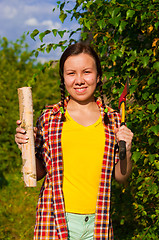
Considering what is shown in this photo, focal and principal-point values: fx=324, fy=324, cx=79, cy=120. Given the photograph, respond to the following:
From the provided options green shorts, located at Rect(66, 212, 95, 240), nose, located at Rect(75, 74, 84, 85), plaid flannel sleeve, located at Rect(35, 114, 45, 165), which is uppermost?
nose, located at Rect(75, 74, 84, 85)

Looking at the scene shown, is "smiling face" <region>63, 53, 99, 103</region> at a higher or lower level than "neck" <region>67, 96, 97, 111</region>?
higher

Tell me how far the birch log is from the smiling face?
1.02 ft

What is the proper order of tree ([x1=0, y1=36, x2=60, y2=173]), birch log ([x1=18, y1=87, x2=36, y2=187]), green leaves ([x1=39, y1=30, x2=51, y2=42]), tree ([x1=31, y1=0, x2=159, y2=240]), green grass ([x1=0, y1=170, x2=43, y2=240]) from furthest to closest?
1. tree ([x1=0, y1=36, x2=60, y2=173])
2. green grass ([x1=0, y1=170, x2=43, y2=240])
3. green leaves ([x1=39, y1=30, x2=51, y2=42])
4. tree ([x1=31, y1=0, x2=159, y2=240])
5. birch log ([x1=18, y1=87, x2=36, y2=187])

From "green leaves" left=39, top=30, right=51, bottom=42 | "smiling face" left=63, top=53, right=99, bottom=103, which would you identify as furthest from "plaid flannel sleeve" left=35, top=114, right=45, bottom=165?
"green leaves" left=39, top=30, right=51, bottom=42

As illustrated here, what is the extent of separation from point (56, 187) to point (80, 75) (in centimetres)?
71

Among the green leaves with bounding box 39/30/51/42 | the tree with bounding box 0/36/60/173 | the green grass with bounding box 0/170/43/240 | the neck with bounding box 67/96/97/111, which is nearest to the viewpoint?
the neck with bounding box 67/96/97/111

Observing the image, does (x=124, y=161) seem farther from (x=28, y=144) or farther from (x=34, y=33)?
(x=34, y=33)

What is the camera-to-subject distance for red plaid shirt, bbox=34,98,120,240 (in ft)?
6.31

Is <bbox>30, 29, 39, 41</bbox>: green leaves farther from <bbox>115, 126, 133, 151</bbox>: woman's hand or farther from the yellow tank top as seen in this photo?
<bbox>115, 126, 133, 151</bbox>: woman's hand

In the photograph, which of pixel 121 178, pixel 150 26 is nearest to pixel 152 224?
pixel 121 178

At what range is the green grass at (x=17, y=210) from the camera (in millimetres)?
4621

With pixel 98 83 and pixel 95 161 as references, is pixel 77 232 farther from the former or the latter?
pixel 98 83

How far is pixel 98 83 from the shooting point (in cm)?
229

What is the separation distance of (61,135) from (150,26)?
5.10ft
